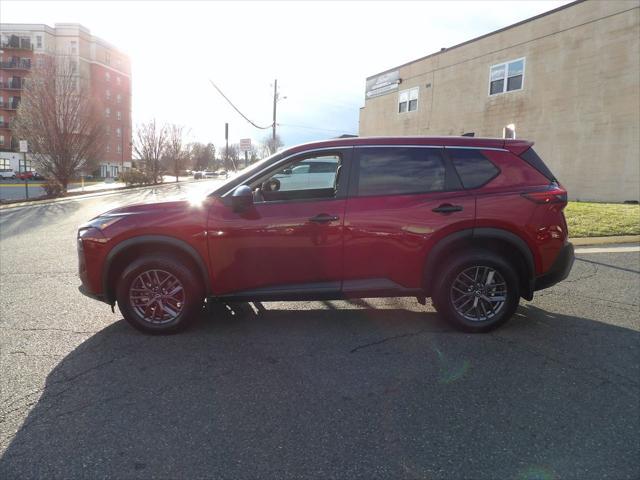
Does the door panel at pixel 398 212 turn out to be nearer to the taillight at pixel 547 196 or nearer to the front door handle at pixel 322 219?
the front door handle at pixel 322 219

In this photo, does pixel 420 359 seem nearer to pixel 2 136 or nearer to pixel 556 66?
pixel 556 66

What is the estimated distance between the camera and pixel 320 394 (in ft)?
10.4

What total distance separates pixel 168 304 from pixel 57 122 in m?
25.4

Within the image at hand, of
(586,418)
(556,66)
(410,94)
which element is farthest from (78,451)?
(410,94)

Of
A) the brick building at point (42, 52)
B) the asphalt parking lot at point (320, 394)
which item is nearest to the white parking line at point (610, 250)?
the asphalt parking lot at point (320, 394)

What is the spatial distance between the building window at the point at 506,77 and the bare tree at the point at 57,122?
22904 mm

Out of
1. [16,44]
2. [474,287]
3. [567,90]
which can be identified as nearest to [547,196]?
[474,287]

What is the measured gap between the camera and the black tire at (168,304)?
4.14 metres

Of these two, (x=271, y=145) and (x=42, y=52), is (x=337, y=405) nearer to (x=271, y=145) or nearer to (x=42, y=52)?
(x=271, y=145)

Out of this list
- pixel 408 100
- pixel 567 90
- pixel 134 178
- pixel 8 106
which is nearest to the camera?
pixel 567 90

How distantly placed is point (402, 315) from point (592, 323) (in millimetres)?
2016

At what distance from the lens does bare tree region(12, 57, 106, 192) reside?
24016mm

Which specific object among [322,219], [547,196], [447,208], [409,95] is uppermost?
[409,95]

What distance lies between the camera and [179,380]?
3.38 meters
